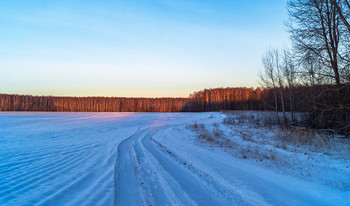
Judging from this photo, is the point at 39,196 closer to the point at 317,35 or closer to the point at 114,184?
the point at 114,184

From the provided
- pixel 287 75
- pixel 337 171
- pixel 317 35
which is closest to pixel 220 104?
pixel 287 75

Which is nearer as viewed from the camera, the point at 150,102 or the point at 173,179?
the point at 173,179

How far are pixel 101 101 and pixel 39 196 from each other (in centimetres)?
5503

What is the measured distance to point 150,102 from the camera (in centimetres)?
5691

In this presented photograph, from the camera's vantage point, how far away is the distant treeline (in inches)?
1817

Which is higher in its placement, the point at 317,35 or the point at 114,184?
the point at 317,35

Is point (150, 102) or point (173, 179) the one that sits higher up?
point (150, 102)

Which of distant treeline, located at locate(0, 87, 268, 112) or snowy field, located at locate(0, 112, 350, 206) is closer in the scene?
snowy field, located at locate(0, 112, 350, 206)

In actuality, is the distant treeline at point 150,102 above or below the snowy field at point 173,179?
above

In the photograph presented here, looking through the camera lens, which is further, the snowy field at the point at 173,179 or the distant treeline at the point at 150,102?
the distant treeline at the point at 150,102

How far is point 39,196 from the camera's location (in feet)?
9.16

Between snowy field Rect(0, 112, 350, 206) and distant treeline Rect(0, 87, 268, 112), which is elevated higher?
distant treeline Rect(0, 87, 268, 112)

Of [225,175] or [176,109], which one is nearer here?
Result: [225,175]

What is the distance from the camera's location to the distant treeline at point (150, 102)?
4616cm
